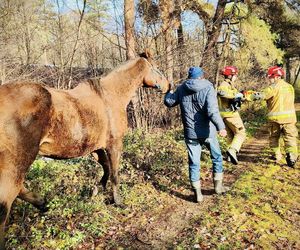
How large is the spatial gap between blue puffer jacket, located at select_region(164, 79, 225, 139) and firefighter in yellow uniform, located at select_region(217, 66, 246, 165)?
1.74 metres

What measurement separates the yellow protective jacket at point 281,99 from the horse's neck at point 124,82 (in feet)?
9.98

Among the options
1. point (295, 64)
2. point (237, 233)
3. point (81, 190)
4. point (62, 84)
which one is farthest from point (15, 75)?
point (295, 64)

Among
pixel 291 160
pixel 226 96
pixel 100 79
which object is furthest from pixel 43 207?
pixel 291 160

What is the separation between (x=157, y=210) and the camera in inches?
207

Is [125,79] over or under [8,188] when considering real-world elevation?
over

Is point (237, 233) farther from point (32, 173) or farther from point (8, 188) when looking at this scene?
point (32, 173)

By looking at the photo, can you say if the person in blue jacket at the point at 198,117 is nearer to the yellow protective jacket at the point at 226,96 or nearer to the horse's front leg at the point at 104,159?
the horse's front leg at the point at 104,159

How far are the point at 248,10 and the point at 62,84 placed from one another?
35.3 feet

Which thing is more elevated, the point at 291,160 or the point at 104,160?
the point at 104,160

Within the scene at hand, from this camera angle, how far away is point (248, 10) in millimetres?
16328

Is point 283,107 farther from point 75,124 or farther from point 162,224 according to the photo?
point 75,124

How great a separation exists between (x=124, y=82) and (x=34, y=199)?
2209 millimetres

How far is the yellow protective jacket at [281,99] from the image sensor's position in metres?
7.13

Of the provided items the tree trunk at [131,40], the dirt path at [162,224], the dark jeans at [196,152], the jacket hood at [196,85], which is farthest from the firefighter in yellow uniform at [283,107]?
the tree trunk at [131,40]
